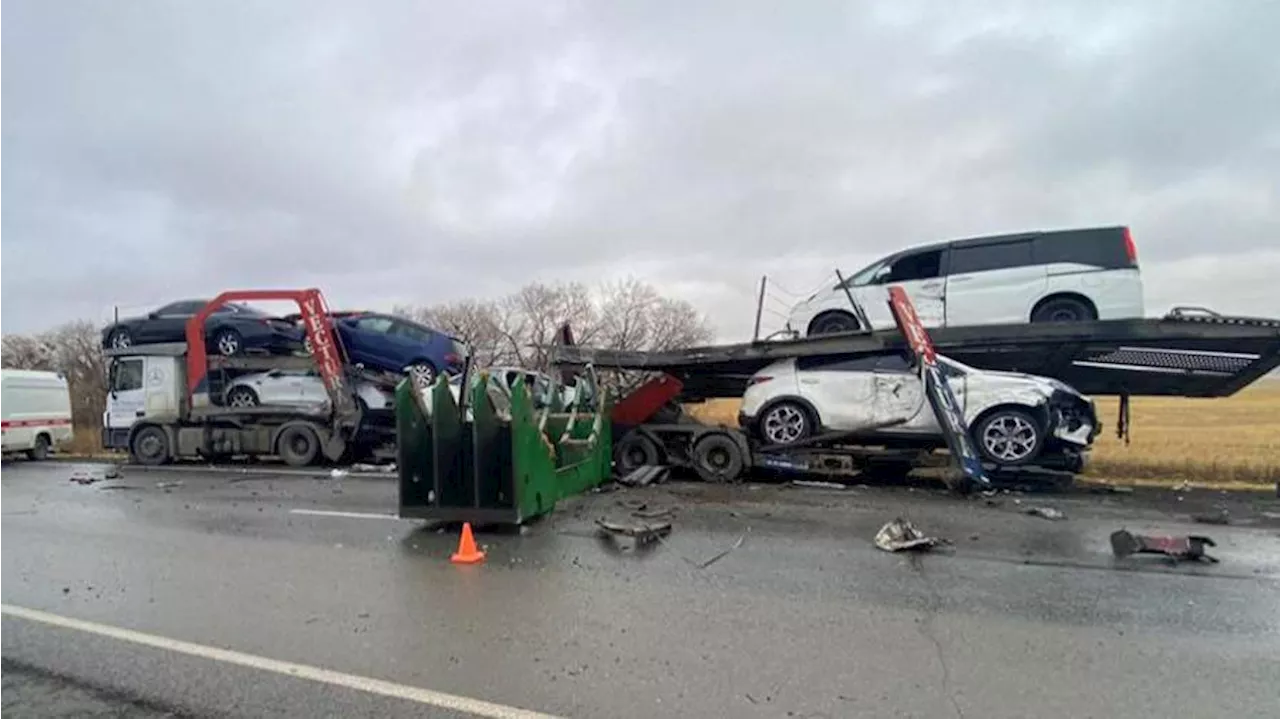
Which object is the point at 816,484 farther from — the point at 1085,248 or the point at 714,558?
the point at 714,558

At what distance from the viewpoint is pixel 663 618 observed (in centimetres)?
503

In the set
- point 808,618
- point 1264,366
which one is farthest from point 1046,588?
point 1264,366

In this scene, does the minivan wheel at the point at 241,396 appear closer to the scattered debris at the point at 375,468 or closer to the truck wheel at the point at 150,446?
the truck wheel at the point at 150,446

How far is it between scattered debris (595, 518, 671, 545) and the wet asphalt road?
0.63ft

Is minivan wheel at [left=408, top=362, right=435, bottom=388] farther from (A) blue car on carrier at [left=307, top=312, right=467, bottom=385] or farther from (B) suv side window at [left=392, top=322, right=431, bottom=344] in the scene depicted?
(B) suv side window at [left=392, top=322, right=431, bottom=344]

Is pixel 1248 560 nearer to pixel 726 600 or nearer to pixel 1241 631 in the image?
pixel 1241 631

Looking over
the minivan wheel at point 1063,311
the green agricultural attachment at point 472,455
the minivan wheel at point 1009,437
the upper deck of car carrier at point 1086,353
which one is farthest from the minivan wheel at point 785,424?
the green agricultural attachment at point 472,455

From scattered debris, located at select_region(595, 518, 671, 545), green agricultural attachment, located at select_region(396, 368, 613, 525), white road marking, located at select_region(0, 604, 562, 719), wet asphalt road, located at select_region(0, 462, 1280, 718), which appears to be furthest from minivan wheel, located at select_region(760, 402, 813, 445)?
white road marking, located at select_region(0, 604, 562, 719)

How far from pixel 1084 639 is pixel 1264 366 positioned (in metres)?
8.84

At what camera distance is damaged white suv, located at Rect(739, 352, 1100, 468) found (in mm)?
10484

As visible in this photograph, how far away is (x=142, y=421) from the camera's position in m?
17.0

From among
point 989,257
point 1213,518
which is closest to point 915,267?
point 989,257

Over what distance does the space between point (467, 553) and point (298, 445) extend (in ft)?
35.0

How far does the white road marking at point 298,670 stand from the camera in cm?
359
